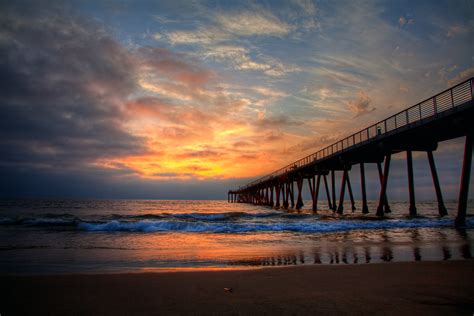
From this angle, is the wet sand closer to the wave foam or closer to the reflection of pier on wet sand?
the reflection of pier on wet sand

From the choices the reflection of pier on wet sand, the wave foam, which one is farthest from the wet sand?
the wave foam

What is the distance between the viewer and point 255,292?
3393 millimetres

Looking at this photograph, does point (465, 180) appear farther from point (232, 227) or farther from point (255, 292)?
point (255, 292)

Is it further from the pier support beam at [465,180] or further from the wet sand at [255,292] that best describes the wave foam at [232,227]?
the wet sand at [255,292]

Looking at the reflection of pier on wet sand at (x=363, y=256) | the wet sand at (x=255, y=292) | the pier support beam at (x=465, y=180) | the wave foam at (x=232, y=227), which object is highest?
the pier support beam at (x=465, y=180)

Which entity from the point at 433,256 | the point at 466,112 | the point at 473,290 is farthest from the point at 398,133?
the point at 473,290

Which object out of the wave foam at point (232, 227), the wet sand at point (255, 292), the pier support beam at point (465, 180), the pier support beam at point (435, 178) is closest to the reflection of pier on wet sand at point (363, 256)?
the wet sand at point (255, 292)

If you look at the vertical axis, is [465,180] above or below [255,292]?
above

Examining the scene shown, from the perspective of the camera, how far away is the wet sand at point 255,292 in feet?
9.21

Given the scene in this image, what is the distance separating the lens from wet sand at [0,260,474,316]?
2809mm

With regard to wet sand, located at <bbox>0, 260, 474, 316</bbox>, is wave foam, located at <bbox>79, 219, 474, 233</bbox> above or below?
below

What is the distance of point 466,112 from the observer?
43.2ft

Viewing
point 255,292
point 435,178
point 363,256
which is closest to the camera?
point 255,292

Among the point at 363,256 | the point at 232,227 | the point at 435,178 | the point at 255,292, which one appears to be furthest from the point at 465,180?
the point at 255,292
